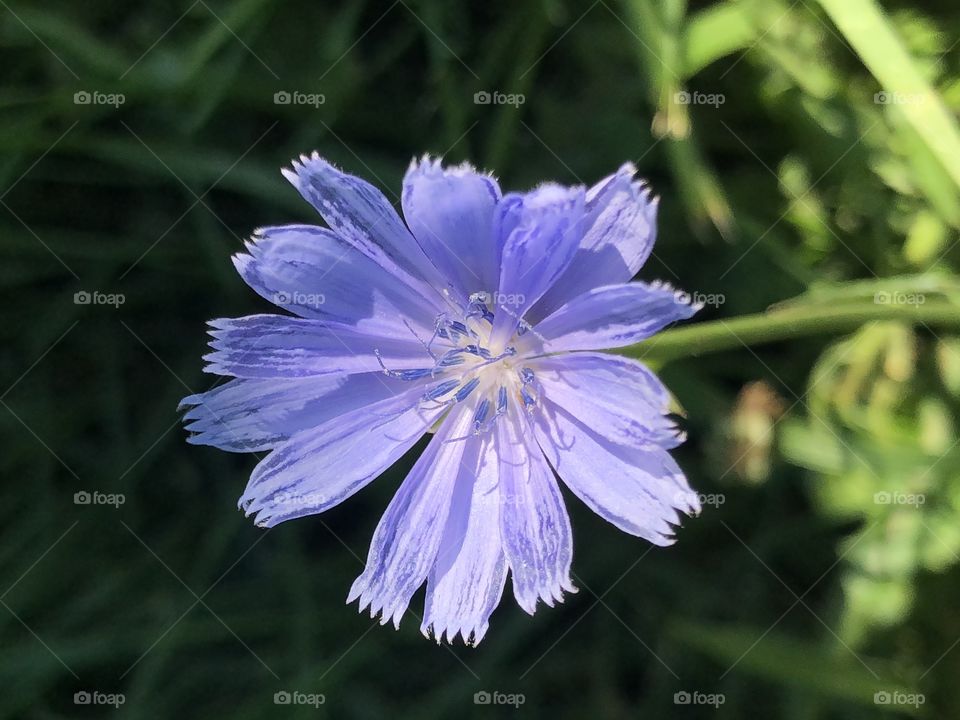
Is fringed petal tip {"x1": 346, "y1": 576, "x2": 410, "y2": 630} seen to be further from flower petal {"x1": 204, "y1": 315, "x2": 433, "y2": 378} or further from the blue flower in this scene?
flower petal {"x1": 204, "y1": 315, "x2": 433, "y2": 378}

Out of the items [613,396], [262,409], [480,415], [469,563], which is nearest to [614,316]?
[613,396]

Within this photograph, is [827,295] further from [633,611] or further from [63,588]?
[63,588]

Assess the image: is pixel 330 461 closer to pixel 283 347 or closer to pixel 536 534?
pixel 283 347

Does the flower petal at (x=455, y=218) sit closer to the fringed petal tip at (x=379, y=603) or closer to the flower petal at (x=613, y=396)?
the flower petal at (x=613, y=396)

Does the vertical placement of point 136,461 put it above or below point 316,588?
above

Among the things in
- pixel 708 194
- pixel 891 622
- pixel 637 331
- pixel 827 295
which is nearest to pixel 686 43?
pixel 708 194
